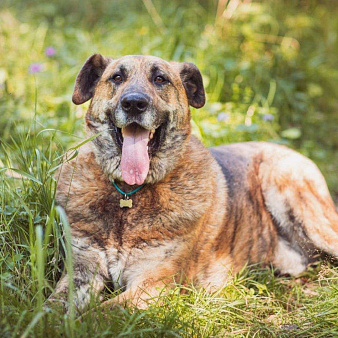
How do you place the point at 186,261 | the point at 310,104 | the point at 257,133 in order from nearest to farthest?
the point at 186,261
the point at 257,133
the point at 310,104

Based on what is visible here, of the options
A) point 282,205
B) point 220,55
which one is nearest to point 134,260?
point 282,205

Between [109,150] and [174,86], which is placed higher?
[174,86]

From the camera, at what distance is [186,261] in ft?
10.5

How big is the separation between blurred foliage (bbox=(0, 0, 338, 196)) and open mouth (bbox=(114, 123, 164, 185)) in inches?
76.1

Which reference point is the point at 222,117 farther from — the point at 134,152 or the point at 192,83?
the point at 134,152

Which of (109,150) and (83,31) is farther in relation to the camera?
(83,31)

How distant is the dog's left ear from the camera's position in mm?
3650

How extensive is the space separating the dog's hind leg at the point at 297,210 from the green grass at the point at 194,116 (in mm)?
210

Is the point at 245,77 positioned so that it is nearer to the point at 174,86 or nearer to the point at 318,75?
the point at 318,75

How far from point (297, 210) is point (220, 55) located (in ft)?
10.8

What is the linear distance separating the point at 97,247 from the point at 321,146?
4506 mm

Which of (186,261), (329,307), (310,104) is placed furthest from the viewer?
(310,104)

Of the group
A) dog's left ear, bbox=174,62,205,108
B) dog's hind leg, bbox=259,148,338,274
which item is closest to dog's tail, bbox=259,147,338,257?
dog's hind leg, bbox=259,148,338,274

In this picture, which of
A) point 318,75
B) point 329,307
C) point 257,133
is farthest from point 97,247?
point 318,75
